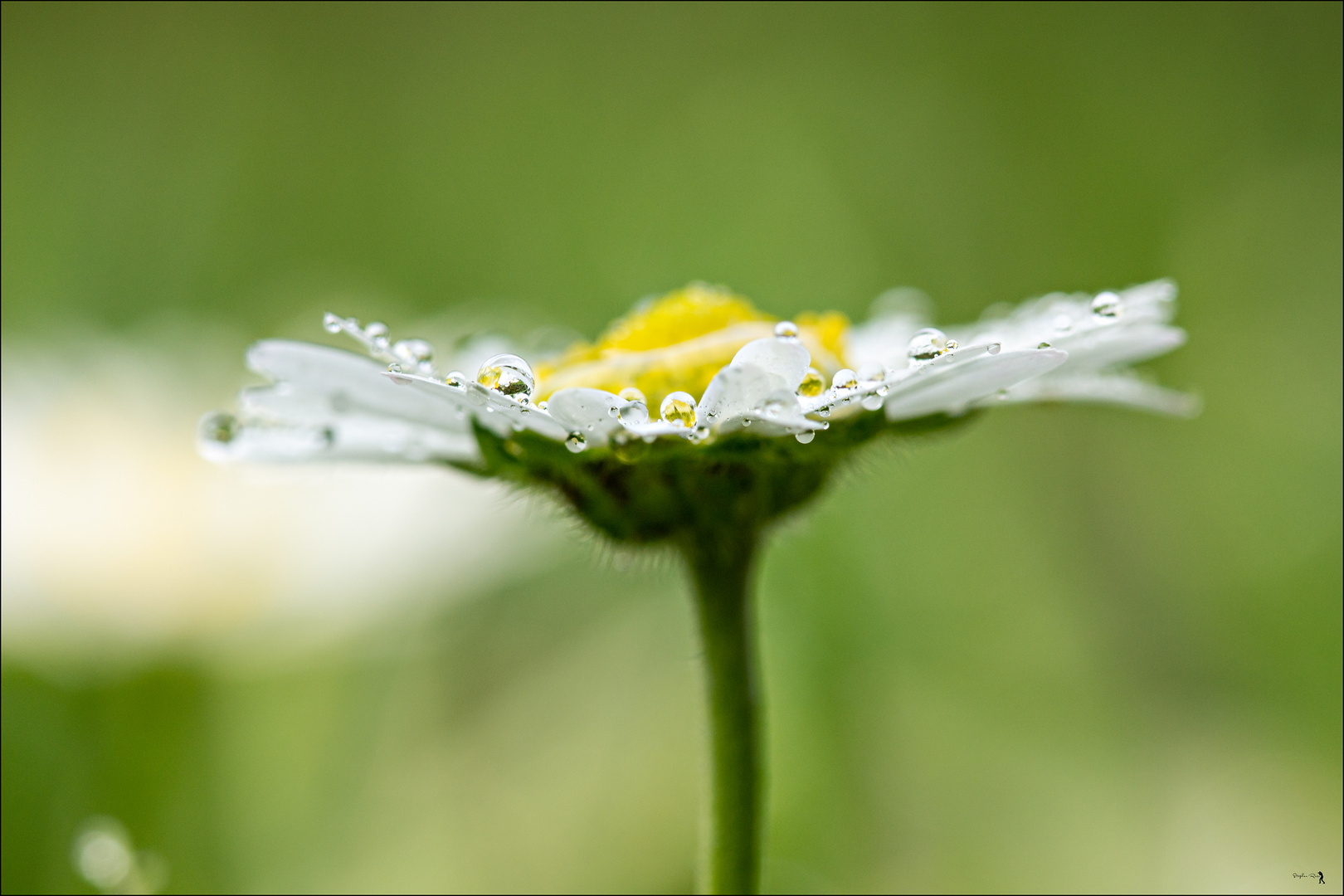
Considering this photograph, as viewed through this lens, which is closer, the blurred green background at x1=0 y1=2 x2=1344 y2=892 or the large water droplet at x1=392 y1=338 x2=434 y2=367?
the large water droplet at x1=392 y1=338 x2=434 y2=367

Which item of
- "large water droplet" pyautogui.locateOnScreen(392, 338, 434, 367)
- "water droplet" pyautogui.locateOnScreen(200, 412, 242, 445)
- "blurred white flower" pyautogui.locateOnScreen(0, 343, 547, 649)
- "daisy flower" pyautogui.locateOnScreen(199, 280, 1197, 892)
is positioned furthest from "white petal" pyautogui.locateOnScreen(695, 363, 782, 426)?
"blurred white flower" pyautogui.locateOnScreen(0, 343, 547, 649)

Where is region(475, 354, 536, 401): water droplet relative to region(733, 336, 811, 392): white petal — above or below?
below

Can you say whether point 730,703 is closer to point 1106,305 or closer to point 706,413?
point 706,413

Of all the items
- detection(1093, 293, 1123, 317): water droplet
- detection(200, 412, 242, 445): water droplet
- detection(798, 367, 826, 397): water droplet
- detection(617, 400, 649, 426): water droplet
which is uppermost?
detection(1093, 293, 1123, 317): water droplet

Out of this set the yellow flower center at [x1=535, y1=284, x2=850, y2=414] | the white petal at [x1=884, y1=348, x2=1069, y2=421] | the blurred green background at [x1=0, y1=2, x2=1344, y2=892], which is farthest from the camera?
the blurred green background at [x1=0, y1=2, x2=1344, y2=892]

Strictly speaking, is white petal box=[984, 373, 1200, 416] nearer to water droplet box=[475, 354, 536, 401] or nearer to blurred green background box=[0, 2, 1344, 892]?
blurred green background box=[0, 2, 1344, 892]

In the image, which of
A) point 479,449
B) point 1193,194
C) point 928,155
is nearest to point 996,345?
point 479,449

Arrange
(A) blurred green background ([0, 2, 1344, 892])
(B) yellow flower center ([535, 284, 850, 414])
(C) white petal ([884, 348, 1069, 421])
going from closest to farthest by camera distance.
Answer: (C) white petal ([884, 348, 1069, 421])
(B) yellow flower center ([535, 284, 850, 414])
(A) blurred green background ([0, 2, 1344, 892])
